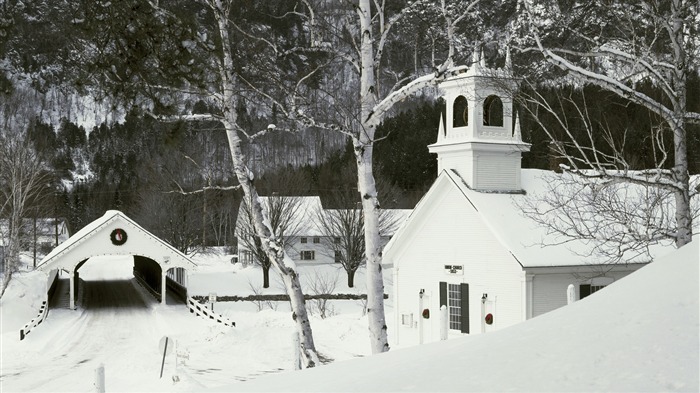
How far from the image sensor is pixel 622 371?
497 cm

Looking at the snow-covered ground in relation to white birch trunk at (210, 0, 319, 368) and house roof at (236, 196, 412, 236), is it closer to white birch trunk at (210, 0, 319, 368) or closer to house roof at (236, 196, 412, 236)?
white birch trunk at (210, 0, 319, 368)

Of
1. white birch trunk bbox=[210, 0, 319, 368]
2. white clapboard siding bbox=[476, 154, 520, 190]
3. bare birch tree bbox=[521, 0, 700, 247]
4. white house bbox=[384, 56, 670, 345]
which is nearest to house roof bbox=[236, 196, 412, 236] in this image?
white house bbox=[384, 56, 670, 345]

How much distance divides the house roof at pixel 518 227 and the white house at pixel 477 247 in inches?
A: 1.4

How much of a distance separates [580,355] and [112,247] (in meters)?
34.9

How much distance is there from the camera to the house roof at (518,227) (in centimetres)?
2423

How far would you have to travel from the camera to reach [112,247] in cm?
3797

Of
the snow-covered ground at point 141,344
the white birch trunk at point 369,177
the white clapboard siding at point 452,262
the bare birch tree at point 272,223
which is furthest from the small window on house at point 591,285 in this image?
the bare birch tree at point 272,223

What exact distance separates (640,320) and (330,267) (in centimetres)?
→ 6078

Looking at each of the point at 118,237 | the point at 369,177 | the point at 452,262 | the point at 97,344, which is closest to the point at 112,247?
the point at 118,237

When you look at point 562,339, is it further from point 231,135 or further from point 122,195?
→ point 122,195

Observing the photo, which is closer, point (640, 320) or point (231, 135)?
point (640, 320)

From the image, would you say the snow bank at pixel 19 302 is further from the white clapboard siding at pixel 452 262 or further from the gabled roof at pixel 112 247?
the white clapboard siding at pixel 452 262

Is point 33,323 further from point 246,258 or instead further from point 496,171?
point 246,258

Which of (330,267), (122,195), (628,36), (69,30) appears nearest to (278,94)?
(69,30)
